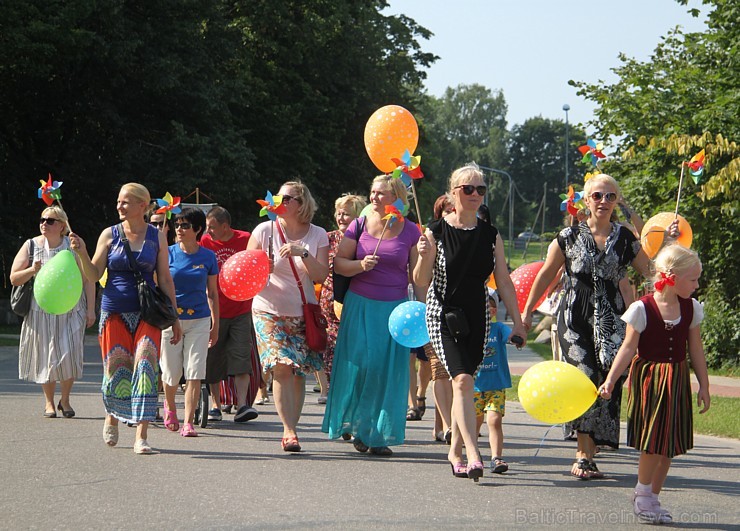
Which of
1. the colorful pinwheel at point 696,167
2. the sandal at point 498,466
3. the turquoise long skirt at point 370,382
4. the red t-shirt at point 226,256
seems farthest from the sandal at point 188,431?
the colorful pinwheel at point 696,167

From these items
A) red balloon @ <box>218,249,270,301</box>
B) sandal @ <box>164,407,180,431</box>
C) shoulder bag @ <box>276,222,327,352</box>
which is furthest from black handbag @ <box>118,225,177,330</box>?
sandal @ <box>164,407,180,431</box>

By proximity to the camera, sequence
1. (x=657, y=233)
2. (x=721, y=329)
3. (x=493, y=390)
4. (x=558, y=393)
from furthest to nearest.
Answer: (x=721, y=329), (x=657, y=233), (x=493, y=390), (x=558, y=393)

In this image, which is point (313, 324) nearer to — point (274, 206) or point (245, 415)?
point (274, 206)

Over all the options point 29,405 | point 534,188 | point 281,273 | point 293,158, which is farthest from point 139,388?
point 534,188

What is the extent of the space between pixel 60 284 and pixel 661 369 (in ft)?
17.5

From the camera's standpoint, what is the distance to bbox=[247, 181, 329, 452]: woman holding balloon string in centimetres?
916

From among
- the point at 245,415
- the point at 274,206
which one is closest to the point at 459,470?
the point at 274,206

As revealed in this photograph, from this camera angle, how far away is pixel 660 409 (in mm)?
6586

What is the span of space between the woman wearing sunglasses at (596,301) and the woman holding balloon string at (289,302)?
197cm

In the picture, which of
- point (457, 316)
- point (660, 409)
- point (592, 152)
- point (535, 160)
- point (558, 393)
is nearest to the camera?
point (660, 409)

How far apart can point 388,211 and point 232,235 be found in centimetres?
314

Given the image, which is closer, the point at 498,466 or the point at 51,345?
the point at 498,466

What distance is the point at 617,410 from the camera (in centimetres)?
809

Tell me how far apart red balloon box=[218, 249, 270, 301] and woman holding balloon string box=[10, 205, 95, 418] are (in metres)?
2.54
